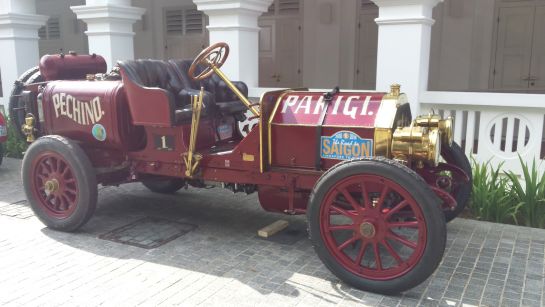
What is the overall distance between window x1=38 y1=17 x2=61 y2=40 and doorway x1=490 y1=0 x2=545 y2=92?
10.3 metres

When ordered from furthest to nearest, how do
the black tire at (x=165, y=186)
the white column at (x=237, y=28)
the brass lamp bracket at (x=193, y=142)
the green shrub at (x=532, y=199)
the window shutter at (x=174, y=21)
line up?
1. the window shutter at (x=174, y=21)
2. the white column at (x=237, y=28)
3. the black tire at (x=165, y=186)
4. the green shrub at (x=532, y=199)
5. the brass lamp bracket at (x=193, y=142)

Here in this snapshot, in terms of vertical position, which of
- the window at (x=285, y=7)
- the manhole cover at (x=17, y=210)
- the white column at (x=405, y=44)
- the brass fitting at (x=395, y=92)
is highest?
the window at (x=285, y=7)

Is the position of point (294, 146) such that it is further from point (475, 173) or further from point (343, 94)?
point (475, 173)

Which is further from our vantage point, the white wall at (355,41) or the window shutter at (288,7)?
the window shutter at (288,7)

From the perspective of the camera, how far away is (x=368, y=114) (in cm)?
364

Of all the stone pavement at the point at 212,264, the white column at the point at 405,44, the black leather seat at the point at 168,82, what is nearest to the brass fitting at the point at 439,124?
the stone pavement at the point at 212,264

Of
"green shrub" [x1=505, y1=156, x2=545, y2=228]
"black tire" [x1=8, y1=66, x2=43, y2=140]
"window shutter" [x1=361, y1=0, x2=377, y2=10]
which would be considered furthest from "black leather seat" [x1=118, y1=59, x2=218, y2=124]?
"window shutter" [x1=361, y1=0, x2=377, y2=10]

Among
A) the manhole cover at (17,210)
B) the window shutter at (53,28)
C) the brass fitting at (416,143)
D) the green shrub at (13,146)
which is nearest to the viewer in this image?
the brass fitting at (416,143)

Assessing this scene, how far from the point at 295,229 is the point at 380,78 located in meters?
1.95

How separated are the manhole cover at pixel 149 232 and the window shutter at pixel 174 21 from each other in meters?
7.22

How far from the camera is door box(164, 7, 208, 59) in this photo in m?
11.0

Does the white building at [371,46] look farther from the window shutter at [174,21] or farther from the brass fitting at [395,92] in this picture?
the brass fitting at [395,92]

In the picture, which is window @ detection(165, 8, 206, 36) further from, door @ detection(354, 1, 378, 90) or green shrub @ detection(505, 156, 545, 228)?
green shrub @ detection(505, 156, 545, 228)

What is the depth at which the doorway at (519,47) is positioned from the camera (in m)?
8.13
